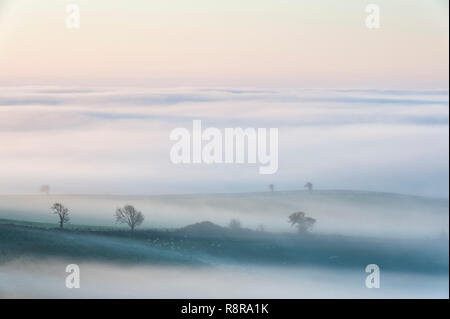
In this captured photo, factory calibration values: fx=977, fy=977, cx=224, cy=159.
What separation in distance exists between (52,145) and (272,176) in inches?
41.1

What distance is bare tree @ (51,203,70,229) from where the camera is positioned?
15.0ft

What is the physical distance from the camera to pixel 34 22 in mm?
4559

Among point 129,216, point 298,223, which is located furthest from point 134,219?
point 298,223

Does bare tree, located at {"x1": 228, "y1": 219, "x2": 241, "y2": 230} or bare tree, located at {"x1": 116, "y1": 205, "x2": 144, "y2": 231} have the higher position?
bare tree, located at {"x1": 116, "y1": 205, "x2": 144, "y2": 231}

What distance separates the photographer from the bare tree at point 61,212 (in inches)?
180

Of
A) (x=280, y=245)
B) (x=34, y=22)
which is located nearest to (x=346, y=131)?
(x=280, y=245)

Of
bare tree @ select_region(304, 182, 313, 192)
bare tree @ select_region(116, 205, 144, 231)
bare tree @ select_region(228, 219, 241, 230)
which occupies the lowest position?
bare tree @ select_region(228, 219, 241, 230)

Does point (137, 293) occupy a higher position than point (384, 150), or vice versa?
point (384, 150)

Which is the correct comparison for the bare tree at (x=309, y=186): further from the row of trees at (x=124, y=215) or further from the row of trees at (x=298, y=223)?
the row of trees at (x=124, y=215)

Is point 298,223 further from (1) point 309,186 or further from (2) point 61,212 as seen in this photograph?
(2) point 61,212

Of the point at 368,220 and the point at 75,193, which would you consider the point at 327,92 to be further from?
the point at 75,193

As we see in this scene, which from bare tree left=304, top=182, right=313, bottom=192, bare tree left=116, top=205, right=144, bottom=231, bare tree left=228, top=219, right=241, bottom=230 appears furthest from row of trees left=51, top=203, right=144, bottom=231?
bare tree left=304, top=182, right=313, bottom=192

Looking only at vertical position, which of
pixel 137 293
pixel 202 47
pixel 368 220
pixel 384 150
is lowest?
pixel 137 293

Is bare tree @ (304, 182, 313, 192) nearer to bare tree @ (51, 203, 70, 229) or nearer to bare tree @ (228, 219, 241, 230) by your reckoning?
bare tree @ (228, 219, 241, 230)
